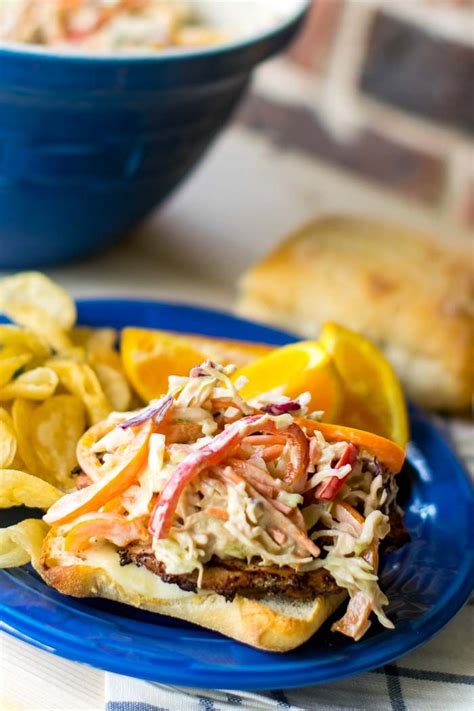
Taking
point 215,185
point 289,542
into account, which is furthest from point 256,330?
point 215,185

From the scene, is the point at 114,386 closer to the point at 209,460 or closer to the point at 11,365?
the point at 11,365

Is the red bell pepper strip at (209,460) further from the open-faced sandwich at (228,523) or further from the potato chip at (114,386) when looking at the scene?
the potato chip at (114,386)

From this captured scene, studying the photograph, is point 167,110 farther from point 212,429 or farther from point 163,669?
point 163,669

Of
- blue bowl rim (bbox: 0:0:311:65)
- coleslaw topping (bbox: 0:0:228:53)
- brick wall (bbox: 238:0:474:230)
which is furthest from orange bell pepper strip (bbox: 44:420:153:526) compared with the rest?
brick wall (bbox: 238:0:474:230)

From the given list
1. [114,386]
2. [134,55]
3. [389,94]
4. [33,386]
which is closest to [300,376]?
[114,386]

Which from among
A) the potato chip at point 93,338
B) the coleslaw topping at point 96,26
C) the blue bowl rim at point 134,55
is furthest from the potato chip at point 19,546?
the coleslaw topping at point 96,26
